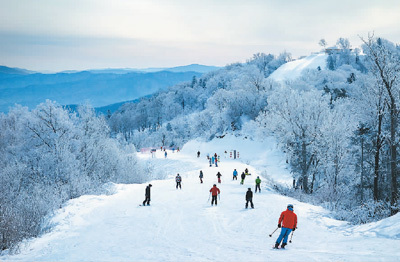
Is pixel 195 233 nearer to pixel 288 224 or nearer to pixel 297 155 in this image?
pixel 288 224

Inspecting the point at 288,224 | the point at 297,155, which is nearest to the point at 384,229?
the point at 288,224

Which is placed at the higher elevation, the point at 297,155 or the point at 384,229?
the point at 297,155

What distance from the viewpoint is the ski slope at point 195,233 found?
929 cm

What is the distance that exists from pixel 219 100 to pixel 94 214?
2014 inches

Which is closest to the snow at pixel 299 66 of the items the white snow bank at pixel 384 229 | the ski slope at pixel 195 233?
the ski slope at pixel 195 233

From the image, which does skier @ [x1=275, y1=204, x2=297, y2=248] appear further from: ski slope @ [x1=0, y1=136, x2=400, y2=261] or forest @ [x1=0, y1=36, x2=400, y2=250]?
A: forest @ [x1=0, y1=36, x2=400, y2=250]

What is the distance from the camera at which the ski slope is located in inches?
366

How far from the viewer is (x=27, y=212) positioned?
49.2ft

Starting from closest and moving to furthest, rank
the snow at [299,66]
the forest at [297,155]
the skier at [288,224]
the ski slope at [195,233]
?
1. the ski slope at [195,233]
2. the skier at [288,224]
3. the forest at [297,155]
4. the snow at [299,66]

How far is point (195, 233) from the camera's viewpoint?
12398mm

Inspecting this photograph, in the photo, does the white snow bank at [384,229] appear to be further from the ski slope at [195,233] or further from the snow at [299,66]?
the snow at [299,66]

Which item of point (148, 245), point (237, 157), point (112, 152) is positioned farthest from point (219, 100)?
point (148, 245)

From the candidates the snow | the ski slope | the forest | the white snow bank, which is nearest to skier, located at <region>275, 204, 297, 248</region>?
the ski slope

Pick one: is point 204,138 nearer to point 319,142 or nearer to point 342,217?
point 319,142
